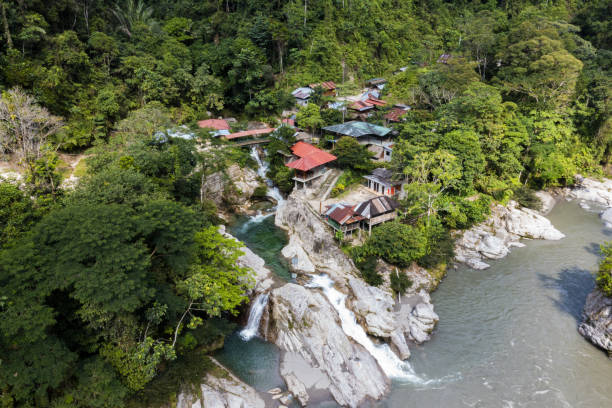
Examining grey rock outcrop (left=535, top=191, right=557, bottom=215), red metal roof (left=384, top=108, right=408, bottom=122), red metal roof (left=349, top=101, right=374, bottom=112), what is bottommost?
grey rock outcrop (left=535, top=191, right=557, bottom=215)

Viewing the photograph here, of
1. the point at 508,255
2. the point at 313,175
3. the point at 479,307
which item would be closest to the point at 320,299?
the point at 479,307

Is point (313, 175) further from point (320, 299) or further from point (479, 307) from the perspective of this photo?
point (479, 307)

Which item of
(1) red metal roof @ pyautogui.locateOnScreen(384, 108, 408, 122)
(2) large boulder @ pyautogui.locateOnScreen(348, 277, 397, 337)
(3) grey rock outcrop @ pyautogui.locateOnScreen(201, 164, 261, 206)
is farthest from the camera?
(1) red metal roof @ pyautogui.locateOnScreen(384, 108, 408, 122)

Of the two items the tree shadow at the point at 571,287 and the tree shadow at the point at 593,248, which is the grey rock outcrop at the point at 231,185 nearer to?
the tree shadow at the point at 571,287

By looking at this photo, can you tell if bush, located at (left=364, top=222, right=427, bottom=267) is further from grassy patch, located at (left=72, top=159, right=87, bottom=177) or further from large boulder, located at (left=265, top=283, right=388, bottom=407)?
grassy patch, located at (left=72, top=159, right=87, bottom=177)

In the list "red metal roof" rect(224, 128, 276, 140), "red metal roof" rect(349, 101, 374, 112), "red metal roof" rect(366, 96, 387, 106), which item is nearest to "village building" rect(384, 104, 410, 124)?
"red metal roof" rect(366, 96, 387, 106)

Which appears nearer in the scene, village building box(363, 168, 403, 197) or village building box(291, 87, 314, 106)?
village building box(363, 168, 403, 197)
